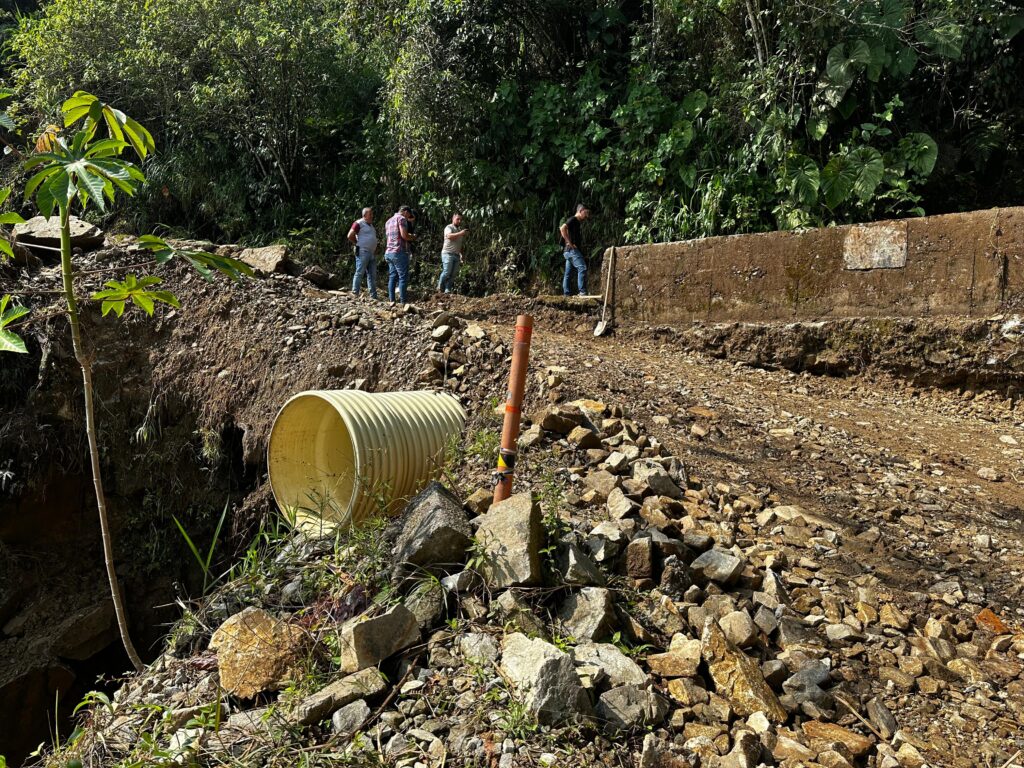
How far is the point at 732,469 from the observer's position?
14.6ft

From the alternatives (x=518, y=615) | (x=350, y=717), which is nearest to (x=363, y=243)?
(x=518, y=615)

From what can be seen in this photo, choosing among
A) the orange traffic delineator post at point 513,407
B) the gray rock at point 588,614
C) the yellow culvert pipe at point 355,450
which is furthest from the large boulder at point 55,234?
the gray rock at point 588,614

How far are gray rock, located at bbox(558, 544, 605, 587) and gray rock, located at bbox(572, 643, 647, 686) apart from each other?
30 cm

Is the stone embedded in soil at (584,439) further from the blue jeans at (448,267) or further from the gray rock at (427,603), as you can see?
the blue jeans at (448,267)

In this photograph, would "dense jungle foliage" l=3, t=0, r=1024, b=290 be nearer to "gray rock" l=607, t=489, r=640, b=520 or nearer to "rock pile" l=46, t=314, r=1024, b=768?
"gray rock" l=607, t=489, r=640, b=520

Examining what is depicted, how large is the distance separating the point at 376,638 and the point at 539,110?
9622 mm

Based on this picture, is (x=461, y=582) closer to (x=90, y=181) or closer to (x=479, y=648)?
(x=479, y=648)

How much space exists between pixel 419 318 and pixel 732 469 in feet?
11.4

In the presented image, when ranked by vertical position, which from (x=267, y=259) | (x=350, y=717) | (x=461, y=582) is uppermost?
(x=267, y=259)

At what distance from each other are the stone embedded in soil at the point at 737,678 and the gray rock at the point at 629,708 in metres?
0.24

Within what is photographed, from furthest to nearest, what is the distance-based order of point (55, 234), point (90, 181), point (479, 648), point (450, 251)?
point (450, 251)
point (55, 234)
point (479, 648)
point (90, 181)

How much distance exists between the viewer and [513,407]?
3430 mm

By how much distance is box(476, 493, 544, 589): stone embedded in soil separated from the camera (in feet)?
10.00

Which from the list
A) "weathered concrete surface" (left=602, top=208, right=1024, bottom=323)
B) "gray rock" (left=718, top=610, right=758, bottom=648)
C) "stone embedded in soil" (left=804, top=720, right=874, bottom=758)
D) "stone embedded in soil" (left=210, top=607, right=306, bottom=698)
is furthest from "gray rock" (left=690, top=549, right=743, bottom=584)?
"weathered concrete surface" (left=602, top=208, right=1024, bottom=323)
